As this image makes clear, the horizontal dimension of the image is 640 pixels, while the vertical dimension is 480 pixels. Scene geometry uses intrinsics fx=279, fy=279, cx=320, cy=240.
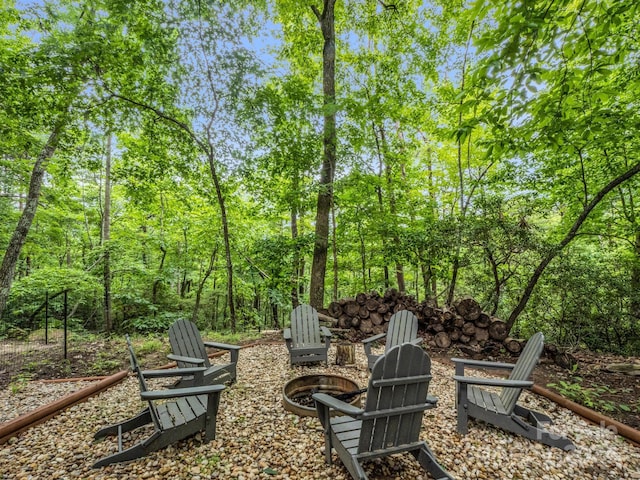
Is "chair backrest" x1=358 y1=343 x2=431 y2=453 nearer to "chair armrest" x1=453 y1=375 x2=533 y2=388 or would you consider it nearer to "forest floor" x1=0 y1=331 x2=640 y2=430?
"chair armrest" x1=453 y1=375 x2=533 y2=388

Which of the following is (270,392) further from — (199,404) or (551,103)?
(551,103)

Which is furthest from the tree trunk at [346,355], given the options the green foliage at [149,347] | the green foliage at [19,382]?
the green foliage at [19,382]

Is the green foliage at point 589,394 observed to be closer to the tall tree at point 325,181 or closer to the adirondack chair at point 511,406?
the adirondack chair at point 511,406

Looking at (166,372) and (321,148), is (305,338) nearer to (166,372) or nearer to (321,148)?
(166,372)

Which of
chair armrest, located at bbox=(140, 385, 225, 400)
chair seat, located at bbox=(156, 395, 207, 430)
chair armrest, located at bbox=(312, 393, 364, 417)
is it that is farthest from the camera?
chair seat, located at bbox=(156, 395, 207, 430)

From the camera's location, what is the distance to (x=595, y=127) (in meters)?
2.48

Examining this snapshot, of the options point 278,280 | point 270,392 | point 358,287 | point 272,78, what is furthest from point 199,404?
point 358,287

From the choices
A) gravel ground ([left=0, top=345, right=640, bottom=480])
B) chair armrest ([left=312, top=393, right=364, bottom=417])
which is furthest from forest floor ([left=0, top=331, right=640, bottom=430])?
chair armrest ([left=312, top=393, right=364, bottom=417])

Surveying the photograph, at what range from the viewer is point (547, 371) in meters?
3.69

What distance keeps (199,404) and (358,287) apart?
7092mm

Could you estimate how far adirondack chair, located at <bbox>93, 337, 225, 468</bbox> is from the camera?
1877 millimetres

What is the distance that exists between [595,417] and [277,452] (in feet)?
9.19

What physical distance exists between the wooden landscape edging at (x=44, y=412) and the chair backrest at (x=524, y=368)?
12.8 ft

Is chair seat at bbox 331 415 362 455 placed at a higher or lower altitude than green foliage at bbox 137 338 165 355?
higher
